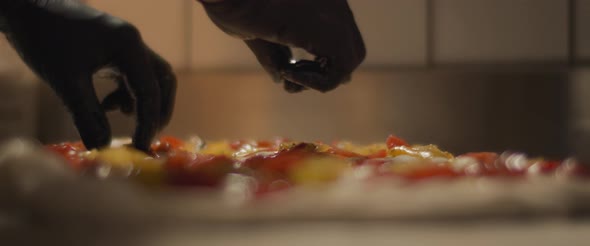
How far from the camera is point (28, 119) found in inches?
81.7

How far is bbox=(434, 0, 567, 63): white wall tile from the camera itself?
Answer: 6.29 ft

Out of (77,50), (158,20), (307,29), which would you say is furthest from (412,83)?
(77,50)

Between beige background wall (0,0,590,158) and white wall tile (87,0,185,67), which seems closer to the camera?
beige background wall (0,0,590,158)

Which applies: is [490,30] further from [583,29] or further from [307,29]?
[307,29]

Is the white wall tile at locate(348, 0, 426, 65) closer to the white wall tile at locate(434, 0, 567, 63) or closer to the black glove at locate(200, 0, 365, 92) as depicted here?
the white wall tile at locate(434, 0, 567, 63)

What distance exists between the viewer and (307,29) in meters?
0.77

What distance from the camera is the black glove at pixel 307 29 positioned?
0.75 metres

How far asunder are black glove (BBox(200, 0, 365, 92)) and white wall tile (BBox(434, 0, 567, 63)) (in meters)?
1.17

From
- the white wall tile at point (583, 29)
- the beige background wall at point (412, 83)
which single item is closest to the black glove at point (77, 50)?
the beige background wall at point (412, 83)

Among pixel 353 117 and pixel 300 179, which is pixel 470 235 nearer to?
pixel 300 179

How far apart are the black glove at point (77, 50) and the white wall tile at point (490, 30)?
136 centimetres

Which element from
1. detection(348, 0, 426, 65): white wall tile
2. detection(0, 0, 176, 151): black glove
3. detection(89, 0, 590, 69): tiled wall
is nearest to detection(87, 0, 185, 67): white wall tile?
detection(89, 0, 590, 69): tiled wall

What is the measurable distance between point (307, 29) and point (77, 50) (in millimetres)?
265

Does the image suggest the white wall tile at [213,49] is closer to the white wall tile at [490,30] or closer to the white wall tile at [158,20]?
the white wall tile at [158,20]
